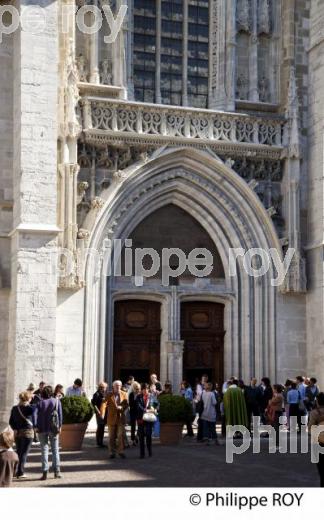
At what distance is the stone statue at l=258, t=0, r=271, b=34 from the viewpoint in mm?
23484

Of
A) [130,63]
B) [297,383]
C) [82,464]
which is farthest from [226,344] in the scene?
[82,464]

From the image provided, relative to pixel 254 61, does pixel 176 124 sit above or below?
below

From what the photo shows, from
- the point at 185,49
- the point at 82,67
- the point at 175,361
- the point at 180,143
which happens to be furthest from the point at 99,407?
the point at 185,49

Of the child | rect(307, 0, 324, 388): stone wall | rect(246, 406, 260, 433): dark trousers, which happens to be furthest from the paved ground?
rect(307, 0, 324, 388): stone wall

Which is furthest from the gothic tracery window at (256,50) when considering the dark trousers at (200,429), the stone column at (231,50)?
the dark trousers at (200,429)

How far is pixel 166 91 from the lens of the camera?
75.7 ft

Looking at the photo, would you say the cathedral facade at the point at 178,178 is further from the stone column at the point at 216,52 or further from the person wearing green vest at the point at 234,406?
the person wearing green vest at the point at 234,406

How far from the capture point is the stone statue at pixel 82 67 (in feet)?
71.7

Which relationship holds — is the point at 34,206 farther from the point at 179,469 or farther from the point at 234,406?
the point at 179,469

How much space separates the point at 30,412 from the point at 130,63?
11.6 meters

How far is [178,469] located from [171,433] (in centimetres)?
379

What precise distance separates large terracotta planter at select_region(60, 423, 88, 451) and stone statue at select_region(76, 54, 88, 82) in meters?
9.07

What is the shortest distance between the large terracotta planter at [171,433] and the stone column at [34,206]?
291cm

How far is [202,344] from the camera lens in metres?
22.8
